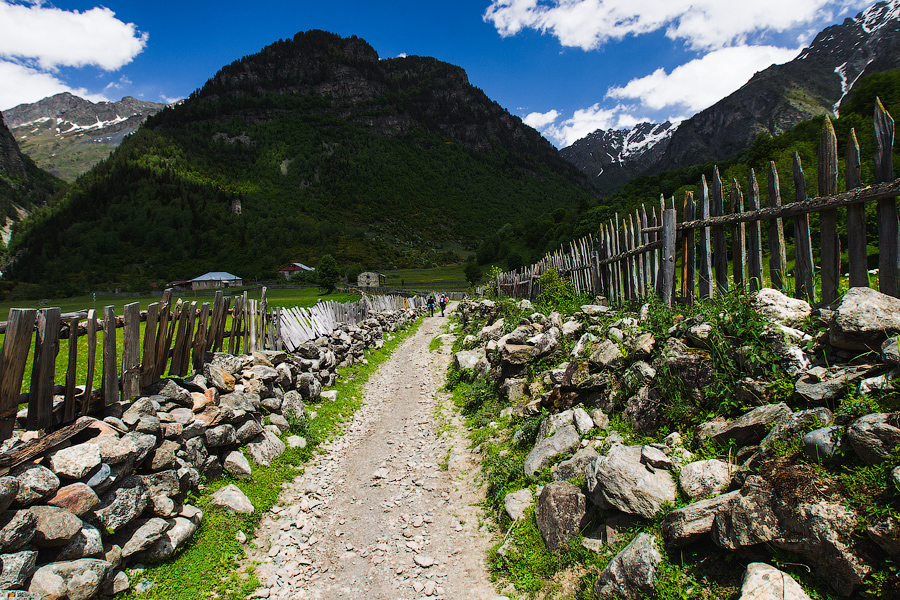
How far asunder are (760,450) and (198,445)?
20.5ft

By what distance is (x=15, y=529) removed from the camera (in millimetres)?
3238

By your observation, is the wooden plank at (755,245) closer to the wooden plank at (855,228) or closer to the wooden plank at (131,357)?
the wooden plank at (855,228)

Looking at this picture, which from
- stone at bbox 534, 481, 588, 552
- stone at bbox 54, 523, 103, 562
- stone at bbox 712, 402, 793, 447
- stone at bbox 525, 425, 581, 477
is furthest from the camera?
stone at bbox 525, 425, 581, 477

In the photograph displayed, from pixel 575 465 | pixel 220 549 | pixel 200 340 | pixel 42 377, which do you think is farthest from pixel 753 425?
pixel 200 340

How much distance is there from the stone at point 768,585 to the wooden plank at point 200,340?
7877 mm

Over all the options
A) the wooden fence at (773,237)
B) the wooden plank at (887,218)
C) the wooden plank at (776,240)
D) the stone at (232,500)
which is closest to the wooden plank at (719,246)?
the wooden fence at (773,237)

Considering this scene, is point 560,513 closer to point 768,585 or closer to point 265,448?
point 768,585

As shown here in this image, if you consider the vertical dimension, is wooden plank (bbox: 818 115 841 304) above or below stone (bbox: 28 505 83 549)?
above

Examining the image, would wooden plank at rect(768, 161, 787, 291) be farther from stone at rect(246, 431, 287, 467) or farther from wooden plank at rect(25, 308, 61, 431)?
wooden plank at rect(25, 308, 61, 431)

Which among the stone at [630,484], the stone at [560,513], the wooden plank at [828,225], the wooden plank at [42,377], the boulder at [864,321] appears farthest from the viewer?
the wooden plank at [42,377]

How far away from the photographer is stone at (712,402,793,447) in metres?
3.26

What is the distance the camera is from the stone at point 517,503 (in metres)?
4.64

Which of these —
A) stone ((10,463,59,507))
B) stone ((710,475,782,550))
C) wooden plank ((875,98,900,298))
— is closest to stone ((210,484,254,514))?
stone ((10,463,59,507))

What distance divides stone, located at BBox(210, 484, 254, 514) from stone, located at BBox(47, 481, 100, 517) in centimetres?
143
